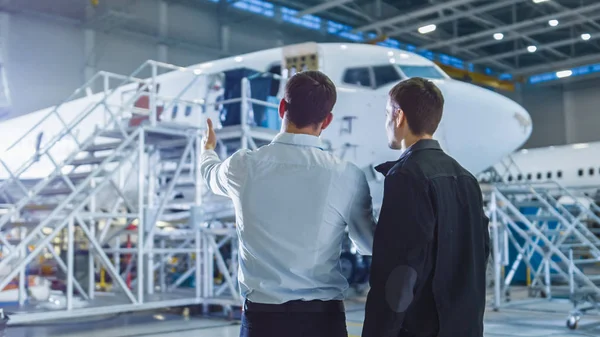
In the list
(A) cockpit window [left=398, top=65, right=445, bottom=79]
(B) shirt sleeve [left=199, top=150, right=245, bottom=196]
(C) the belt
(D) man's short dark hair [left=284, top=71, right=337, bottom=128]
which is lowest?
(C) the belt

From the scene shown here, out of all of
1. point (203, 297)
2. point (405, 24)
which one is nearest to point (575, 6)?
point (405, 24)

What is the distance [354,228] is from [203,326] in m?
7.67

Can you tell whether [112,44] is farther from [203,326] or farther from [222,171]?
[222,171]

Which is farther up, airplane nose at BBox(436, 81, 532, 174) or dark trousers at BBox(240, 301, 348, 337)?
airplane nose at BBox(436, 81, 532, 174)

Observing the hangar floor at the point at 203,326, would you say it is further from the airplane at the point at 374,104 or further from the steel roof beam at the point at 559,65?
the steel roof beam at the point at 559,65

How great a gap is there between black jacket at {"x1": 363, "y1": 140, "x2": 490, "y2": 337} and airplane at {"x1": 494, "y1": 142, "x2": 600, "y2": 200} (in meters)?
23.6

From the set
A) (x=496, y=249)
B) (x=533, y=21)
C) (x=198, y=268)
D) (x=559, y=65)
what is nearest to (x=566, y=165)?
(x=533, y=21)

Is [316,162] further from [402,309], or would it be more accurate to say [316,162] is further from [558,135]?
[558,135]

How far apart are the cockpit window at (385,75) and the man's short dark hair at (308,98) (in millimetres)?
8400

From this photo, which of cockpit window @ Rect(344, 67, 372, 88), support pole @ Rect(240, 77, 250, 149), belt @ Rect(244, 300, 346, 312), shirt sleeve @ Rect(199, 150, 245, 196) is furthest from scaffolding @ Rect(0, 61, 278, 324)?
belt @ Rect(244, 300, 346, 312)

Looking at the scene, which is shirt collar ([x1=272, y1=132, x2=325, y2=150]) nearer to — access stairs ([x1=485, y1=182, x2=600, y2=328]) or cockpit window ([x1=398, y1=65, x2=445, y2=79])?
access stairs ([x1=485, y1=182, x2=600, y2=328])

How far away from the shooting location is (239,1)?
1141 inches

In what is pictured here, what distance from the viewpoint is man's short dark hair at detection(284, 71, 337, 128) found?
8.42ft

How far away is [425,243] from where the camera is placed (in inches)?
88.9
